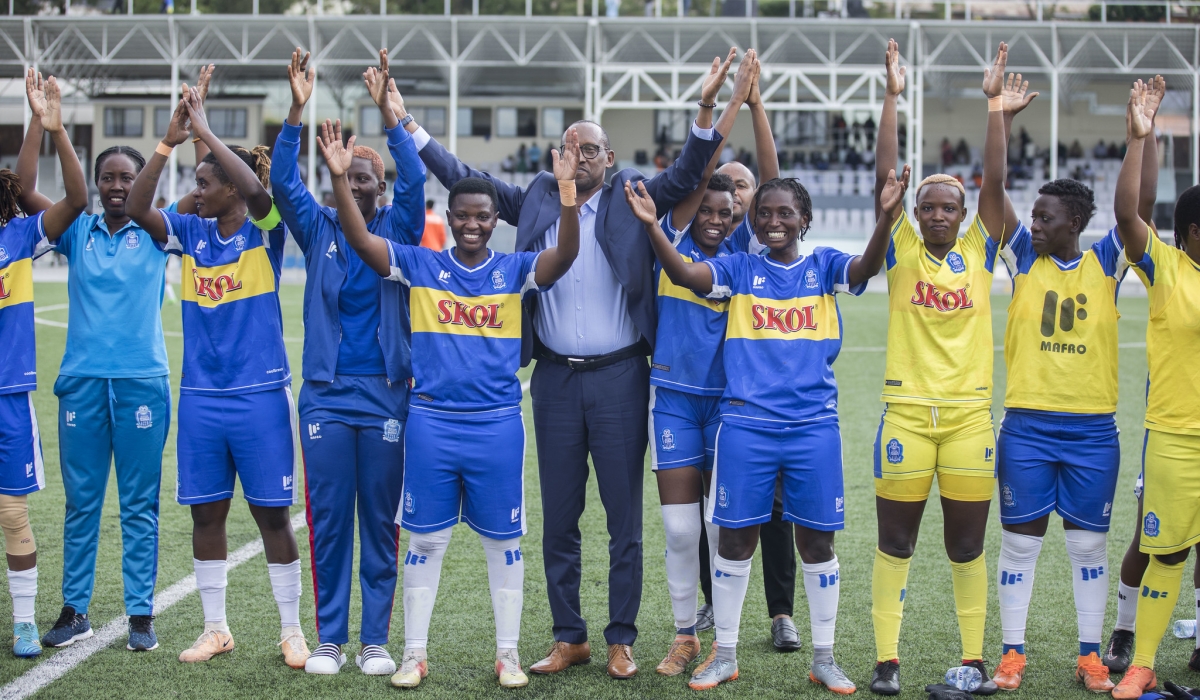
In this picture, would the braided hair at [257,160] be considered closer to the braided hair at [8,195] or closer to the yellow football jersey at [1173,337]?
the braided hair at [8,195]

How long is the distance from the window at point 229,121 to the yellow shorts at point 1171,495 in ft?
131

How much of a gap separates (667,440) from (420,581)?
1.23m

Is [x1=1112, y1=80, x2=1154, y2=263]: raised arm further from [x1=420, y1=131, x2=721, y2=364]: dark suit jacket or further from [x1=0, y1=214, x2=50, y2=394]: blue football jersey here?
[x1=0, y1=214, x2=50, y2=394]: blue football jersey

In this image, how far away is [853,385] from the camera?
43.4ft

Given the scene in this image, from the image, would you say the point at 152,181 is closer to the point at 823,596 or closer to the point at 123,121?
the point at 823,596

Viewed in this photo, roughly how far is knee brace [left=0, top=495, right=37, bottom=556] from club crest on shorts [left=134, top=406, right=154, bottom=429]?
62 centimetres

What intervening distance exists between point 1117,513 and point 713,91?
488 centimetres

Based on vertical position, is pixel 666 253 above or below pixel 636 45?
below

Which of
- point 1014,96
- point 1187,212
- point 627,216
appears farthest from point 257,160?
point 1187,212

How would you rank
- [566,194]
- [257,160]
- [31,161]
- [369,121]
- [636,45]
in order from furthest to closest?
[369,121]
[636,45]
[31,161]
[257,160]
[566,194]

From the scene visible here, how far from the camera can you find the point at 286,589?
4.99 m

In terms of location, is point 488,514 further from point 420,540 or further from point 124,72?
point 124,72

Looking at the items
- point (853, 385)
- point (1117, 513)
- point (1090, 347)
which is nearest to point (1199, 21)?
point (853, 385)

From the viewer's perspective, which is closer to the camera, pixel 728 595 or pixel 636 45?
pixel 728 595
